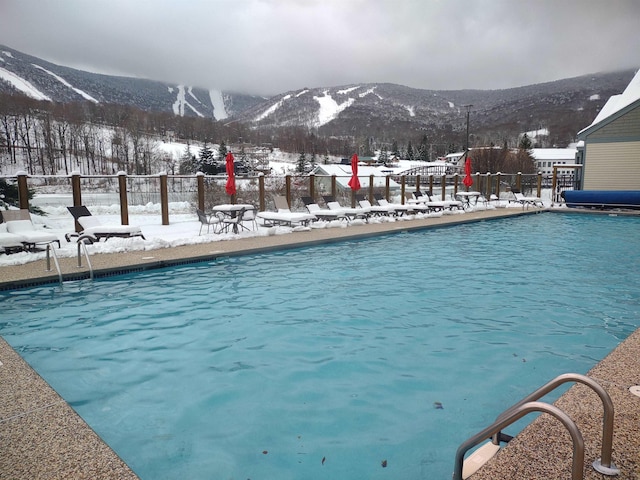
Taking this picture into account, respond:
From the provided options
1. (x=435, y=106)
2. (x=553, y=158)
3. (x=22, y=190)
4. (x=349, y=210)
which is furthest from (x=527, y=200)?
(x=435, y=106)

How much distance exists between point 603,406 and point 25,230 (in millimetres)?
8836

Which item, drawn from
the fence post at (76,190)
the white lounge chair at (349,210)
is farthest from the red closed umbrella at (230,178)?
the fence post at (76,190)

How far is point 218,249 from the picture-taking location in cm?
841

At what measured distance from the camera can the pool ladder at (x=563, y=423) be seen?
151 centimetres

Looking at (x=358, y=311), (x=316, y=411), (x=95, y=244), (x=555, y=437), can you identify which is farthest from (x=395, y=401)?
(x=95, y=244)

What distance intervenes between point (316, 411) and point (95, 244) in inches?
259

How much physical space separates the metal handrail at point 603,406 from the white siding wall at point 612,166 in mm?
21713

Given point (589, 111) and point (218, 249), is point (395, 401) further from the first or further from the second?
point (589, 111)

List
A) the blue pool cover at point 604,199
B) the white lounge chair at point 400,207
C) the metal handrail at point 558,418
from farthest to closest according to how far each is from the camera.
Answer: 1. the blue pool cover at point 604,199
2. the white lounge chair at point 400,207
3. the metal handrail at point 558,418

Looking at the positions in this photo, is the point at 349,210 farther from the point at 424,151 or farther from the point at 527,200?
the point at 424,151

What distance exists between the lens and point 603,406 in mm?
1812

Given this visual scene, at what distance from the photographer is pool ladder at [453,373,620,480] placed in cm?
151

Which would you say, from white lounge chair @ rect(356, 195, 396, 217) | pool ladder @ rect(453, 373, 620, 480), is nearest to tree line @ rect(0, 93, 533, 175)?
white lounge chair @ rect(356, 195, 396, 217)

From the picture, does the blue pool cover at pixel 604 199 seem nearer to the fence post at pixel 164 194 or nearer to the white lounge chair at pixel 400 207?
the white lounge chair at pixel 400 207
